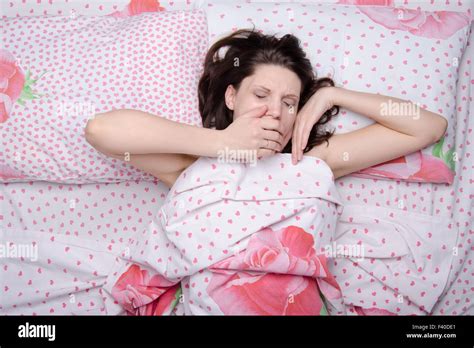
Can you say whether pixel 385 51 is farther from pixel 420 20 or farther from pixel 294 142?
pixel 294 142

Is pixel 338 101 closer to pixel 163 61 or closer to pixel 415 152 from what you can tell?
pixel 415 152

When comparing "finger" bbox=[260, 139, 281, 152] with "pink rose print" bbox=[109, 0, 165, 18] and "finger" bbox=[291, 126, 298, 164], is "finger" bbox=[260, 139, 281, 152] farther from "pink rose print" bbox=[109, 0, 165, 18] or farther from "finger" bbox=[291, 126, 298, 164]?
"pink rose print" bbox=[109, 0, 165, 18]

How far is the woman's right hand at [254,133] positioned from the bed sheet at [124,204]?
12.6 inches

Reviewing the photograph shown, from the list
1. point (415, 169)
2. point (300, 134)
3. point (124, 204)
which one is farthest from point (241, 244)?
point (415, 169)

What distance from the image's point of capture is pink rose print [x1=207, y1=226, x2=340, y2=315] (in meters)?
1.59

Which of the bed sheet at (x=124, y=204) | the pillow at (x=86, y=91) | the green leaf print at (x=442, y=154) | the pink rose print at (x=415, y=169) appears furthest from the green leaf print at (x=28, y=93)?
the green leaf print at (x=442, y=154)

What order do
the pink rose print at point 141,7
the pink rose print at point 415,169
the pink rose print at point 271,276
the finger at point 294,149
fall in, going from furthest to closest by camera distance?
the pink rose print at point 141,7 → the pink rose print at point 415,169 → the finger at point 294,149 → the pink rose print at point 271,276

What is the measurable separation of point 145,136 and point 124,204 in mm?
361

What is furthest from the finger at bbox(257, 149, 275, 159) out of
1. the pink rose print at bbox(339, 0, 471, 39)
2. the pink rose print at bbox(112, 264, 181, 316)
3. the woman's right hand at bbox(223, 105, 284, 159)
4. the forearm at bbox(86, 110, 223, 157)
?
the pink rose print at bbox(339, 0, 471, 39)

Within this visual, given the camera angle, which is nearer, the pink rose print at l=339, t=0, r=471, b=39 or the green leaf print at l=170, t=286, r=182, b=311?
the green leaf print at l=170, t=286, r=182, b=311

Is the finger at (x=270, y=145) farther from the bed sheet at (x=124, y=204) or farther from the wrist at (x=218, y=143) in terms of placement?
the bed sheet at (x=124, y=204)

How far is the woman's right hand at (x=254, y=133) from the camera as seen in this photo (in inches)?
65.3

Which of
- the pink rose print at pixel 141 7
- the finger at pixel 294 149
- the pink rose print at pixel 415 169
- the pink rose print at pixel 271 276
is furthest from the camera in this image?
the pink rose print at pixel 141 7

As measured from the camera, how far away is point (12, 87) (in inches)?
74.9
